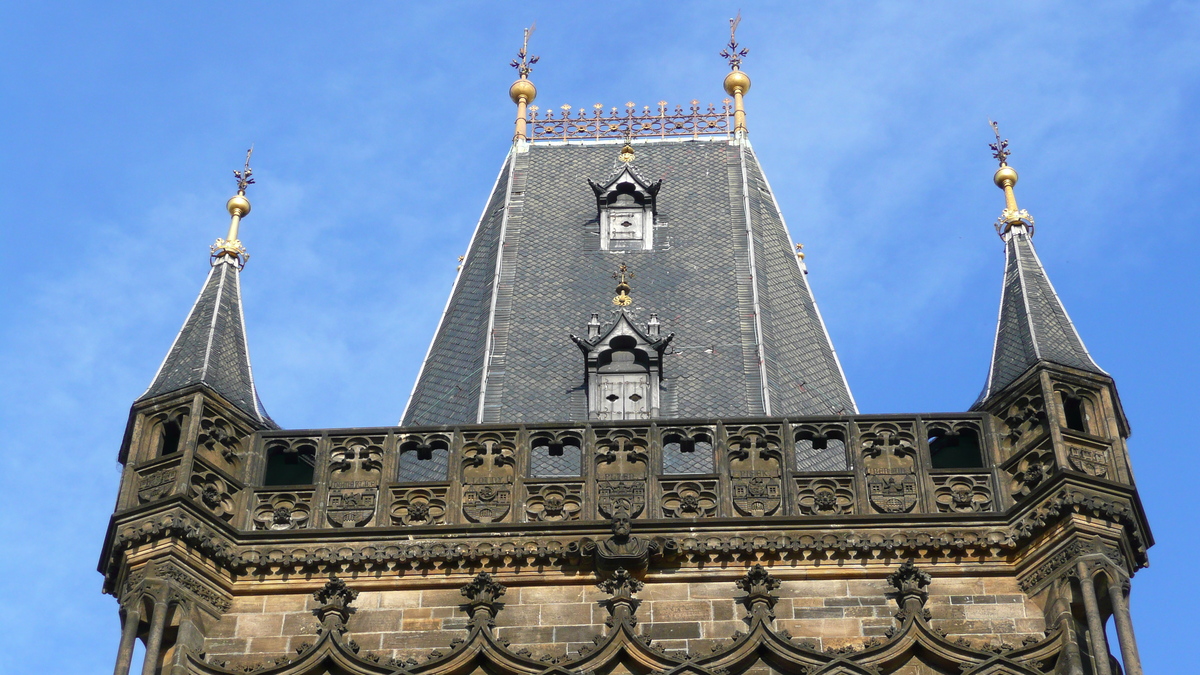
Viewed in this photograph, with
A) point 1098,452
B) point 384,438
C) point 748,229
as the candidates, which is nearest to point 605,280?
point 748,229

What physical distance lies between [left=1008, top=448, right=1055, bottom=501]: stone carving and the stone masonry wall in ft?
2.87

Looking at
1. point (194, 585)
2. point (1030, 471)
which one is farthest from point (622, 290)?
point (194, 585)

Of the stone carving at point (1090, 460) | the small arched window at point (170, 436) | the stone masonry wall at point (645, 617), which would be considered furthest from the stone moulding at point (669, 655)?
the small arched window at point (170, 436)

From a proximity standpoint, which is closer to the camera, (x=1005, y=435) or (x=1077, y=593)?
(x=1077, y=593)

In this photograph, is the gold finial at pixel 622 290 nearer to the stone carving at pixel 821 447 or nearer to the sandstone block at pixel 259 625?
the stone carving at pixel 821 447

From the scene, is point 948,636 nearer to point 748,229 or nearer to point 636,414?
point 636,414

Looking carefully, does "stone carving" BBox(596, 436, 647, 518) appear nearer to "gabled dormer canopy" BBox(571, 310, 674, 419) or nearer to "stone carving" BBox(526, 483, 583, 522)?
"stone carving" BBox(526, 483, 583, 522)

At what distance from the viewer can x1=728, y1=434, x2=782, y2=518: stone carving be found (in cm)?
2150

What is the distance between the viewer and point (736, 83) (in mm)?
31453

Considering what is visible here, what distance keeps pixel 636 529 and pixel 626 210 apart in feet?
25.3

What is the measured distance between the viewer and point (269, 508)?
71.4 ft

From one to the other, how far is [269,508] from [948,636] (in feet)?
17.6

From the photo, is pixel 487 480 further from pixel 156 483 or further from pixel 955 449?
pixel 955 449

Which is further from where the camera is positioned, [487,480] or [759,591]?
[487,480]
